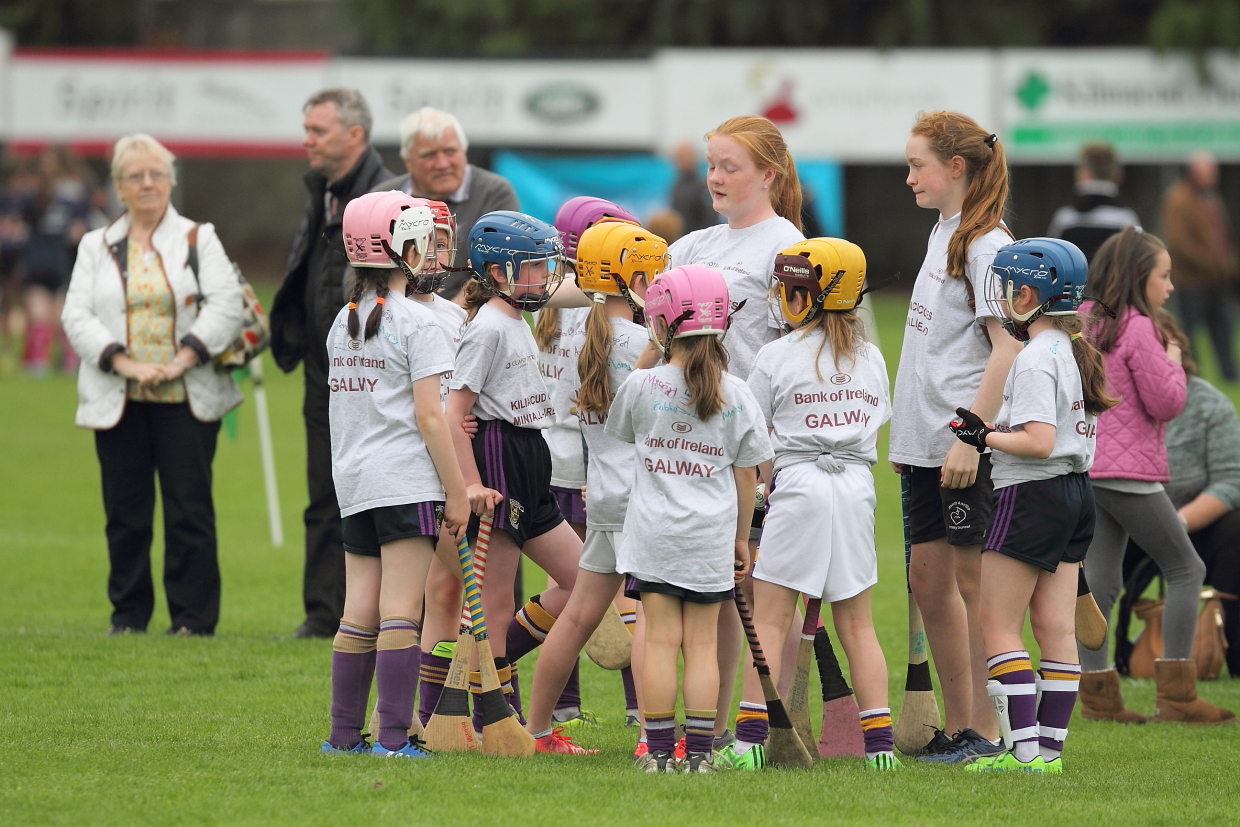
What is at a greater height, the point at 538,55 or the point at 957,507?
the point at 538,55

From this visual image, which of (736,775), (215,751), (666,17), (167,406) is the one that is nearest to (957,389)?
(736,775)

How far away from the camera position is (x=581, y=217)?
585cm

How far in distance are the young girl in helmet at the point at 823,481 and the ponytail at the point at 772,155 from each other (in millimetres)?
461

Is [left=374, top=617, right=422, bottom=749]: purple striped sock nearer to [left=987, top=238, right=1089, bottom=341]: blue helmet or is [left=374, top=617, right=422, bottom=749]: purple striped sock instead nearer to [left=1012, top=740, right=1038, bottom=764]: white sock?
[left=1012, top=740, right=1038, bottom=764]: white sock

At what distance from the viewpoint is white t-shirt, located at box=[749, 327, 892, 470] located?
17.0 ft

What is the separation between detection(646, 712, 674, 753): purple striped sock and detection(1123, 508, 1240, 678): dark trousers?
3.12 m

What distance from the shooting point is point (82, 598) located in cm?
894

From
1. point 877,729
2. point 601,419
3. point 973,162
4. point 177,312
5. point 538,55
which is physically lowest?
point 877,729

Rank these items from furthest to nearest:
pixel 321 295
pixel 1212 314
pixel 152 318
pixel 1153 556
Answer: pixel 1212 314, pixel 152 318, pixel 321 295, pixel 1153 556

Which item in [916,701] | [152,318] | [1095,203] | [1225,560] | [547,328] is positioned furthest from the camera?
[1095,203]

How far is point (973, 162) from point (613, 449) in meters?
1.56

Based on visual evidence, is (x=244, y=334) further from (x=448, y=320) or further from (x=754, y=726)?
(x=754, y=726)

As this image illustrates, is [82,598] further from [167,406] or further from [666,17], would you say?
[666,17]

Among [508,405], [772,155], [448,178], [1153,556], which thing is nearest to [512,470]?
[508,405]
